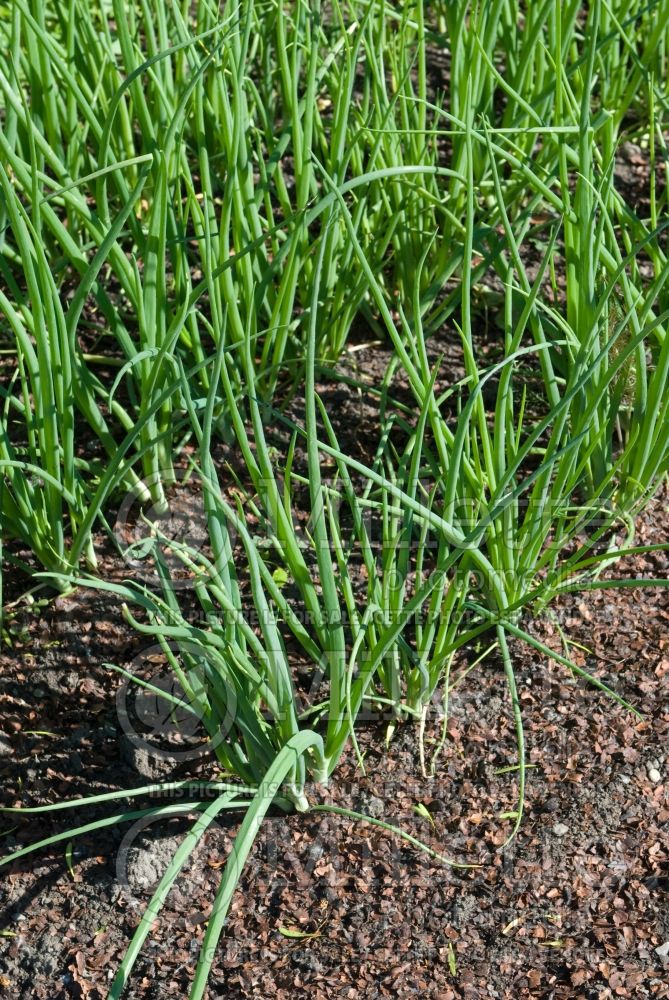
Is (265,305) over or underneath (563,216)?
underneath

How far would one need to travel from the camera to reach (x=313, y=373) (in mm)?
1280

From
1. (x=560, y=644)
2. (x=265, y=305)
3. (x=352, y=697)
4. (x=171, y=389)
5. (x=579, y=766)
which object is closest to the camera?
(x=171, y=389)

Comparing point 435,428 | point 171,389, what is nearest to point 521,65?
point 435,428

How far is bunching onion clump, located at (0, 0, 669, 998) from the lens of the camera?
1324mm

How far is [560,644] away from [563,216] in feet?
2.27

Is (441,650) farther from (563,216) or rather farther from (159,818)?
(563,216)

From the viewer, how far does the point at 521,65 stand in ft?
6.20

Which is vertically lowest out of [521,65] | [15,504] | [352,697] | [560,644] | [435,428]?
[560,644]

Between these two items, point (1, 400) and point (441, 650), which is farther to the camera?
point (1, 400)

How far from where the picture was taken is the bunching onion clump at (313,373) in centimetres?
132

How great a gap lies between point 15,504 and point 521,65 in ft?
4.04

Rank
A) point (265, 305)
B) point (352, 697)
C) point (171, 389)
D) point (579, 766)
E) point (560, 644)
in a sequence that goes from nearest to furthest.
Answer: point (171, 389) → point (352, 697) → point (579, 766) → point (560, 644) → point (265, 305)

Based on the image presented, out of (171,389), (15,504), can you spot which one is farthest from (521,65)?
(15,504)

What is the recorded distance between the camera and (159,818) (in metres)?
1.47
